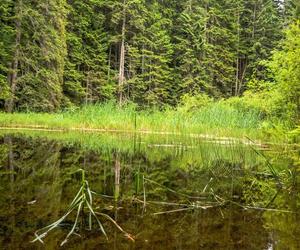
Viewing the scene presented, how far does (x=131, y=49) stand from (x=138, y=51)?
96cm

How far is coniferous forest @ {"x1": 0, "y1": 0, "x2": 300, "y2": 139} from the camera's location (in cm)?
2255

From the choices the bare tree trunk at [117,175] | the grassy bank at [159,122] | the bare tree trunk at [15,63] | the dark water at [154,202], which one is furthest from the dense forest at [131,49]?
the dark water at [154,202]

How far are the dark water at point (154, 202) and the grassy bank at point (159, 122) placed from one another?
643cm

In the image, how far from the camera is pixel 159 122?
16.1 meters

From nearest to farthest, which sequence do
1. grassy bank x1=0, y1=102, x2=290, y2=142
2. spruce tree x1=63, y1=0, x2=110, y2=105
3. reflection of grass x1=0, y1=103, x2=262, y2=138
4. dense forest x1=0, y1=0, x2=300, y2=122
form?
1. grassy bank x1=0, y1=102, x2=290, y2=142
2. reflection of grass x1=0, y1=103, x2=262, y2=138
3. dense forest x1=0, y1=0, x2=300, y2=122
4. spruce tree x1=63, y1=0, x2=110, y2=105

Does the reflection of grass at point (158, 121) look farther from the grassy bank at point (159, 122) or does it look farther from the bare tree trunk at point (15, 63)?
the bare tree trunk at point (15, 63)

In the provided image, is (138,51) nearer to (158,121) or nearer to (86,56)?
(86,56)

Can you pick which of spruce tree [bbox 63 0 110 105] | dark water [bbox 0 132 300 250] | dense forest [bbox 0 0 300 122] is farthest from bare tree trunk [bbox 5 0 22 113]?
dark water [bbox 0 132 300 250]

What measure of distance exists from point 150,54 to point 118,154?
82.4ft

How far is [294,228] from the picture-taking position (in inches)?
147

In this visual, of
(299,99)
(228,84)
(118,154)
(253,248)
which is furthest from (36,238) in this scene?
(228,84)

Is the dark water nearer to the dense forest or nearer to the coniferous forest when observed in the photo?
the coniferous forest

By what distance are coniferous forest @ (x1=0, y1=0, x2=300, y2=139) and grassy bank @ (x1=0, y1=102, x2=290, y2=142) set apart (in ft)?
3.37

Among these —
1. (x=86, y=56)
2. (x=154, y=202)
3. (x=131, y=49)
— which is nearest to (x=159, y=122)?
(x=154, y=202)
